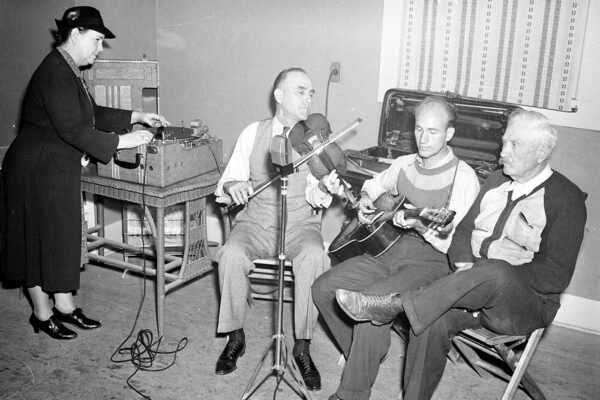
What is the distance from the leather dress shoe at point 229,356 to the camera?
2.97 metres

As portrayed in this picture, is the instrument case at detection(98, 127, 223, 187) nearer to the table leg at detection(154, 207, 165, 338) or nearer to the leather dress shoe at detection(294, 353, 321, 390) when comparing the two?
the table leg at detection(154, 207, 165, 338)

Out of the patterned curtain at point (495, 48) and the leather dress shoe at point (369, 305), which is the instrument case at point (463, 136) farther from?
the leather dress shoe at point (369, 305)

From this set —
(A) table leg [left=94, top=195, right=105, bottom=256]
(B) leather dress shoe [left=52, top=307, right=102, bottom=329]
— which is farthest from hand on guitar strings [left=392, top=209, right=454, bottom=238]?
(A) table leg [left=94, top=195, right=105, bottom=256]

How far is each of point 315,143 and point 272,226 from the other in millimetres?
515

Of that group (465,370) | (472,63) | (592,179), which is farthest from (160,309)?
(592,179)

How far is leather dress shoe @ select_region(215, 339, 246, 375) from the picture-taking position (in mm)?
2973

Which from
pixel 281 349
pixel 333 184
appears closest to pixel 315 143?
pixel 333 184

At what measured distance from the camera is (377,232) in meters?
2.89

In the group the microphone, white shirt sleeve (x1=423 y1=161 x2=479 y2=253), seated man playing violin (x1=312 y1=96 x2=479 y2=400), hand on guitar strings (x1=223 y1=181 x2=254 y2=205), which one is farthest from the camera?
hand on guitar strings (x1=223 y1=181 x2=254 y2=205)

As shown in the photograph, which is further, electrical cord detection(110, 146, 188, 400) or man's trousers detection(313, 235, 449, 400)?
electrical cord detection(110, 146, 188, 400)

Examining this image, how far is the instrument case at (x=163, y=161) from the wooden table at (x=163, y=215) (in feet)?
0.12

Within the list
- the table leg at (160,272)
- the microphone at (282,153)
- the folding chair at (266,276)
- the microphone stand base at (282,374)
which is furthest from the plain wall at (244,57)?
the microphone at (282,153)

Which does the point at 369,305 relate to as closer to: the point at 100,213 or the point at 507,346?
the point at 507,346

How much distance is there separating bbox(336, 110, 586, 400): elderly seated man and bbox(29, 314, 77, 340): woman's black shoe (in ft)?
5.18
